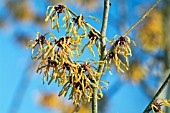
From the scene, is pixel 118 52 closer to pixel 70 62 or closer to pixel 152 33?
pixel 70 62

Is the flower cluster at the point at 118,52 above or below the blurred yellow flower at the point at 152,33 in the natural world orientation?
below

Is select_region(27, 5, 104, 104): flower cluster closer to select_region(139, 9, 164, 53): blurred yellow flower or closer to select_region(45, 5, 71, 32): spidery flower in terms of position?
select_region(45, 5, 71, 32): spidery flower

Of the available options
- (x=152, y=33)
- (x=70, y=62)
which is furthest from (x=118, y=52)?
(x=152, y=33)

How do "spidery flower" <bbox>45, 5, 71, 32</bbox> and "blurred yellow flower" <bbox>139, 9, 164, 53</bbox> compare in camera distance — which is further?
"blurred yellow flower" <bbox>139, 9, 164, 53</bbox>

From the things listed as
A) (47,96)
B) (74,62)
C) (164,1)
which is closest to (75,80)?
(74,62)

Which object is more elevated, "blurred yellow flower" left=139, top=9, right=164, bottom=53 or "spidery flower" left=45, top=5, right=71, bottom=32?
"blurred yellow flower" left=139, top=9, right=164, bottom=53

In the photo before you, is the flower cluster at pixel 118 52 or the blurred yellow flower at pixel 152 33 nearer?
the flower cluster at pixel 118 52

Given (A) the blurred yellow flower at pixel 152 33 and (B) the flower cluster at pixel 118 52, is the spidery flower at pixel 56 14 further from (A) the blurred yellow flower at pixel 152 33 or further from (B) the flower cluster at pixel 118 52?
(A) the blurred yellow flower at pixel 152 33

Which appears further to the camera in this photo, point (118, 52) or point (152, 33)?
point (152, 33)

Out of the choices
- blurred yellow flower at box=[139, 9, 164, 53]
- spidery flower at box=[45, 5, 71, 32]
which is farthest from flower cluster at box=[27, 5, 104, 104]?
blurred yellow flower at box=[139, 9, 164, 53]

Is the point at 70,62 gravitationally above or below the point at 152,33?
below

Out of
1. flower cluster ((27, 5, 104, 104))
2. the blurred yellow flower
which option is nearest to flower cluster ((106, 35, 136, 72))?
flower cluster ((27, 5, 104, 104))

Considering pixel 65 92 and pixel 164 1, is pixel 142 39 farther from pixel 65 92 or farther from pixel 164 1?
pixel 65 92

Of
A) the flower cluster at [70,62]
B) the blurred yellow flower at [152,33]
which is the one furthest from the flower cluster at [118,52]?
the blurred yellow flower at [152,33]
